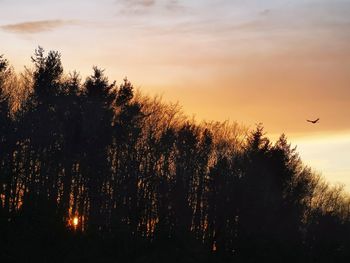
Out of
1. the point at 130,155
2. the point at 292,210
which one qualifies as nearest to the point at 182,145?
the point at 130,155

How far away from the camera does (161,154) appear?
8025 centimetres

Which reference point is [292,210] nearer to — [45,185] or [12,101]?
[45,185]

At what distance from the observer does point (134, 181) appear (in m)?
74.9

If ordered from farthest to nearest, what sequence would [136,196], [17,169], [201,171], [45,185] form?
[201,171] → [136,196] → [45,185] → [17,169]

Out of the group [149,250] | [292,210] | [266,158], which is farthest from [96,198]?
[292,210]

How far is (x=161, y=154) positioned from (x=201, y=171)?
959cm

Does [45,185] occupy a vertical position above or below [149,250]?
above

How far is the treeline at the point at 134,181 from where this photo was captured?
5322 cm

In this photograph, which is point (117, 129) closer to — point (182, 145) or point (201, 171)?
point (182, 145)

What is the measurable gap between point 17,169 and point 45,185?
6.23 metres

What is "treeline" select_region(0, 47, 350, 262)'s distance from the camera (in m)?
53.2

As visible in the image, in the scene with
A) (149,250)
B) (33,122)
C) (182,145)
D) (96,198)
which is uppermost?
(182,145)

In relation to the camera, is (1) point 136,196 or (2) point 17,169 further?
(1) point 136,196

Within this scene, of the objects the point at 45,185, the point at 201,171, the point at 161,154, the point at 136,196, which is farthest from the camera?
the point at 201,171
